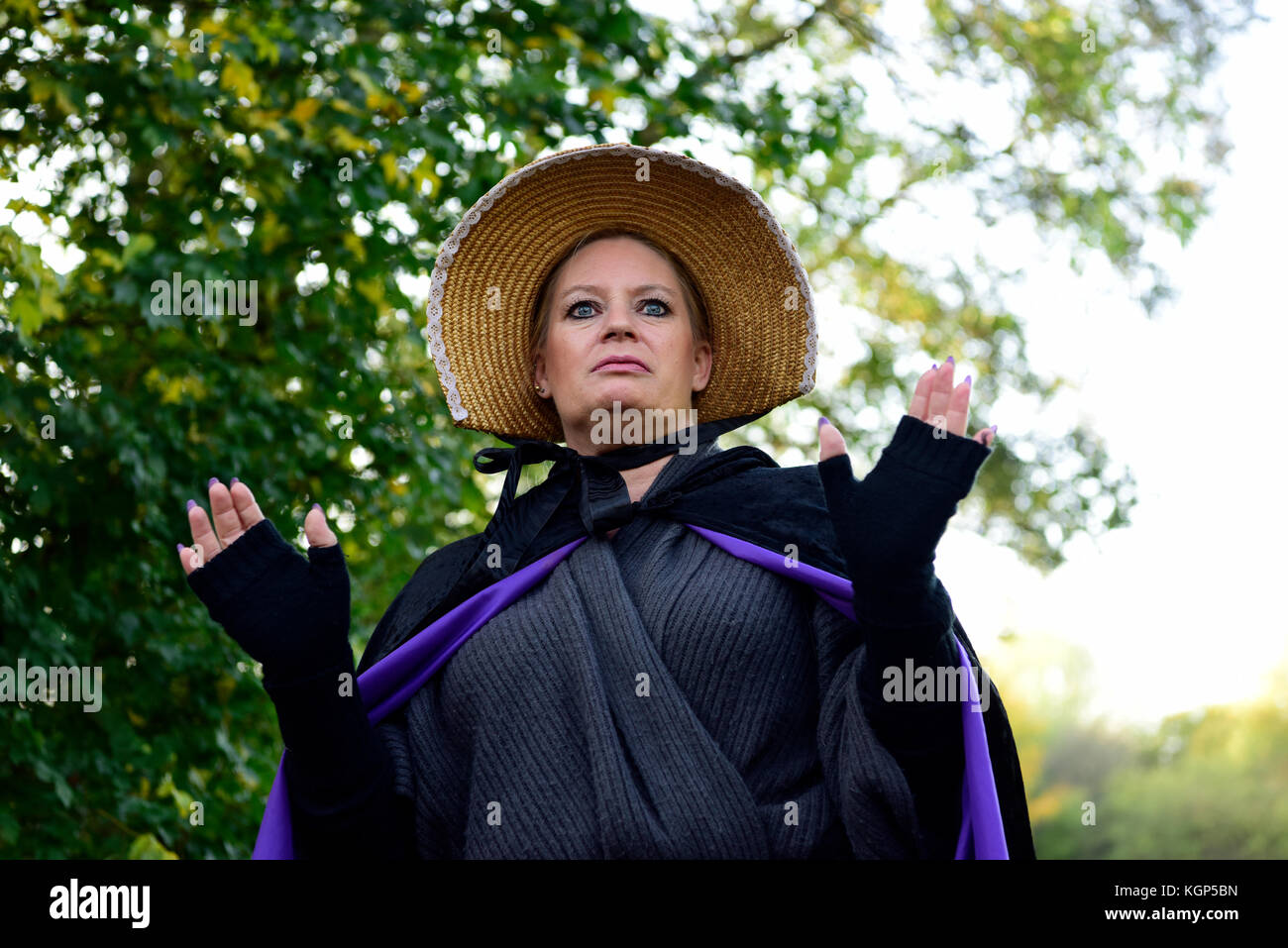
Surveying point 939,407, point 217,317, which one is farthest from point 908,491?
point 217,317

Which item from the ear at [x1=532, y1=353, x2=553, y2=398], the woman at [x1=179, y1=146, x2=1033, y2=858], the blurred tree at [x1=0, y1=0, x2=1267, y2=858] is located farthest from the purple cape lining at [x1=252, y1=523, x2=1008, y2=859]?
the blurred tree at [x1=0, y1=0, x2=1267, y2=858]

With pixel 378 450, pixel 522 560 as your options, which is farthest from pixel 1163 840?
pixel 522 560

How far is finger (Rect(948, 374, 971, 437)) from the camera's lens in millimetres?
2080

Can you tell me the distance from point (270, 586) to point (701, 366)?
1.13 meters

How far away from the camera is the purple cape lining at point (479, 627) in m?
2.26

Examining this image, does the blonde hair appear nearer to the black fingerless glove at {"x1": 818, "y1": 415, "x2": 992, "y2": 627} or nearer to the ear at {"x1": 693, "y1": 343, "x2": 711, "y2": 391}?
the ear at {"x1": 693, "y1": 343, "x2": 711, "y2": 391}

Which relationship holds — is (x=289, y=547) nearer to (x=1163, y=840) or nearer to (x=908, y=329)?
(x=908, y=329)

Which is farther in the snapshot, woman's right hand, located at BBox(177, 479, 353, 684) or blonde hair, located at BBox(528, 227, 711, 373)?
blonde hair, located at BBox(528, 227, 711, 373)

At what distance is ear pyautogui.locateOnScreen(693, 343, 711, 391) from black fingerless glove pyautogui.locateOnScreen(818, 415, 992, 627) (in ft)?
3.07

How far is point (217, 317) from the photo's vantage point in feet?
17.5

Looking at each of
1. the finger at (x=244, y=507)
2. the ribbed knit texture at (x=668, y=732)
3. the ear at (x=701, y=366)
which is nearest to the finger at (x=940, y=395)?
the ribbed knit texture at (x=668, y=732)

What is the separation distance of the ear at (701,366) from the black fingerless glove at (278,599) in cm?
98
